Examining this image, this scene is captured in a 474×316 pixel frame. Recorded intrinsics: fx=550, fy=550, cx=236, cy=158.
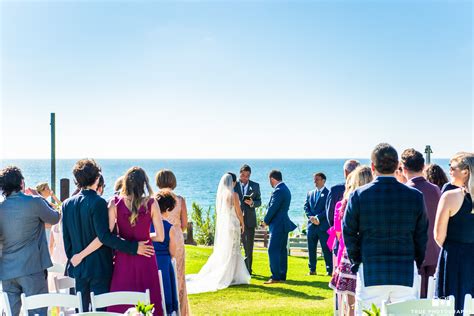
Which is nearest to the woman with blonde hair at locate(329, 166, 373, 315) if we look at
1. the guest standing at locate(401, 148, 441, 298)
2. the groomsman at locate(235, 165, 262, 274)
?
the guest standing at locate(401, 148, 441, 298)

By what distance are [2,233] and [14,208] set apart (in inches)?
10.8

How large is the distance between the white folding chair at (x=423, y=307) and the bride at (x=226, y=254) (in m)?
5.20

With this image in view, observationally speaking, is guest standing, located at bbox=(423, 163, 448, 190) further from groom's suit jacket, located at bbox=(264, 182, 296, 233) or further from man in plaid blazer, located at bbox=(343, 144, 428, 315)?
groom's suit jacket, located at bbox=(264, 182, 296, 233)

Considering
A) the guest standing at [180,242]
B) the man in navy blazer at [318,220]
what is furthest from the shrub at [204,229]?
the guest standing at [180,242]

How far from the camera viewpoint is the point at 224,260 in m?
8.68

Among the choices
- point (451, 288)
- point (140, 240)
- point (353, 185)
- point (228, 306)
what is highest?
point (353, 185)

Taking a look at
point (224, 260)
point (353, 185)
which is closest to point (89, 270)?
point (353, 185)

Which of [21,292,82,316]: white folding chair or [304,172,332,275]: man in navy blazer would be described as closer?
[21,292,82,316]: white folding chair

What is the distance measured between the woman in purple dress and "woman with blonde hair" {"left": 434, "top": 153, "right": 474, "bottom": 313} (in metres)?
2.32

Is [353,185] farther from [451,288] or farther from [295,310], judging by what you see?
[295,310]

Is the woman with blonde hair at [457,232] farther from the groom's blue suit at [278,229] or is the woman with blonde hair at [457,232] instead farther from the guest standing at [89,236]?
the groom's blue suit at [278,229]

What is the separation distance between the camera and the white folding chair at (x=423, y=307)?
325 centimetres

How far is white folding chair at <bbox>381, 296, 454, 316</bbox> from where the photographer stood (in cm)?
325

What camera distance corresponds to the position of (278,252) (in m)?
8.70
